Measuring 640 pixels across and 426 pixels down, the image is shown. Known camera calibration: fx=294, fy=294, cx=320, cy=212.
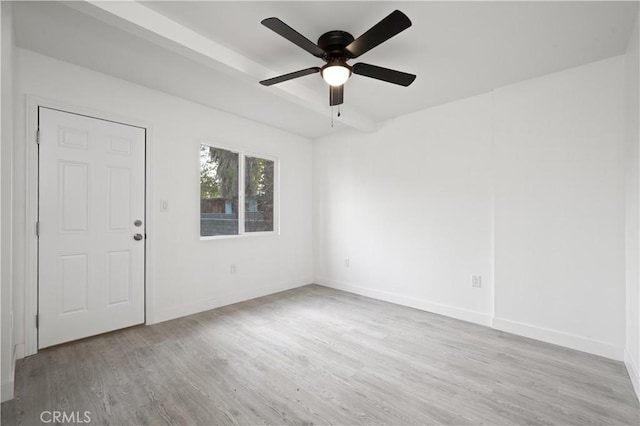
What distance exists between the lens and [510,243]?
10.2 ft

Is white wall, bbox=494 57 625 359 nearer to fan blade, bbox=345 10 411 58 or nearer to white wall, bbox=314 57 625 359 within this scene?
white wall, bbox=314 57 625 359

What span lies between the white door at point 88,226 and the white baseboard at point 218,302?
233mm

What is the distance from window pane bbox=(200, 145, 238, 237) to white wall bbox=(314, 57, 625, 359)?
6.08ft

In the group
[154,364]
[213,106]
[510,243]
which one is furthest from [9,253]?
[510,243]

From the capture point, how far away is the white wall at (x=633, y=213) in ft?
7.06

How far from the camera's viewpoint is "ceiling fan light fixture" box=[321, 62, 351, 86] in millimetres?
2217

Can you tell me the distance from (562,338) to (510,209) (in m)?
1.31

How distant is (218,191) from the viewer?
3.97 metres

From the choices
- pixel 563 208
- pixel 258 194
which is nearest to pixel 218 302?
pixel 258 194

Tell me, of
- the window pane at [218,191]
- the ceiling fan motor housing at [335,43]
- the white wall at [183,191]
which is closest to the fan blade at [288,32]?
the ceiling fan motor housing at [335,43]

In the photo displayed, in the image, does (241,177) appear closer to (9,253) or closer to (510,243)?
(9,253)

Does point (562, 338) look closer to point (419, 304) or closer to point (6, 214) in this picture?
point (419, 304)

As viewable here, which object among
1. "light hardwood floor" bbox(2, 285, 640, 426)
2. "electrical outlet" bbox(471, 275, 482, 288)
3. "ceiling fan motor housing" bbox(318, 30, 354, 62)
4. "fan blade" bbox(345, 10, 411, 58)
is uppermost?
"ceiling fan motor housing" bbox(318, 30, 354, 62)

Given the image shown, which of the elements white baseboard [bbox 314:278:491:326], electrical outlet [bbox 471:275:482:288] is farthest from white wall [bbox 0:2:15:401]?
electrical outlet [bbox 471:275:482:288]
